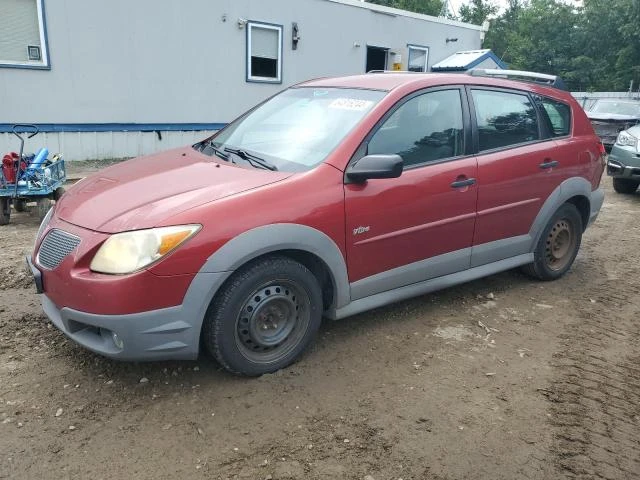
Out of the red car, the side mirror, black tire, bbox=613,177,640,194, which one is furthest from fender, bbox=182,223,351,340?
black tire, bbox=613,177,640,194

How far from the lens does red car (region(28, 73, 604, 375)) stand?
2713 millimetres

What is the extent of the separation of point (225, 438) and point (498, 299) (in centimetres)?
266

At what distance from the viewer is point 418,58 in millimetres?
14672

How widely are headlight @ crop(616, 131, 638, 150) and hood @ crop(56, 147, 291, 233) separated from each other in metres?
7.86

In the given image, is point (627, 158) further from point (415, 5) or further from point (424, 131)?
point (415, 5)

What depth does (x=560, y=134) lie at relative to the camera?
456 cm

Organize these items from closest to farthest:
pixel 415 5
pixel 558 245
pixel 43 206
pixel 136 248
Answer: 1. pixel 136 248
2. pixel 558 245
3. pixel 43 206
4. pixel 415 5

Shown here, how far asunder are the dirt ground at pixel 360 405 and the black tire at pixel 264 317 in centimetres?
14

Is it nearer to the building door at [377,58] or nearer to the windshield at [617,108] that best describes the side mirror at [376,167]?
the building door at [377,58]

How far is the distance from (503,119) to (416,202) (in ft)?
4.04

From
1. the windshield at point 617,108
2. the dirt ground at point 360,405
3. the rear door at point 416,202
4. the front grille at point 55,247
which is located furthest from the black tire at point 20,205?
the windshield at point 617,108

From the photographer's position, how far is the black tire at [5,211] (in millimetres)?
6171

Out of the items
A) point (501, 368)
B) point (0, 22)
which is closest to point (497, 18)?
point (0, 22)

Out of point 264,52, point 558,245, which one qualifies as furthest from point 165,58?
point 558,245
